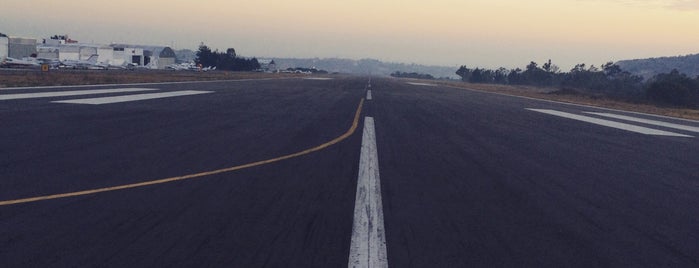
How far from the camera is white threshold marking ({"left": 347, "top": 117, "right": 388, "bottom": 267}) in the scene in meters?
4.31

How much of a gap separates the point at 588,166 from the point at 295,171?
18.1 feet

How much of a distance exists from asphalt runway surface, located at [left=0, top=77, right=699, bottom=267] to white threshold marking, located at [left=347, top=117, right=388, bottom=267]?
9 cm

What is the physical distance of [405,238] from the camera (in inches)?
194

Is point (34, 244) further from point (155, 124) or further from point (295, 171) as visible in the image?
point (155, 124)

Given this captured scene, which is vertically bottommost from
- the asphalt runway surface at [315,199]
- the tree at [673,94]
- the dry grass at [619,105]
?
the asphalt runway surface at [315,199]

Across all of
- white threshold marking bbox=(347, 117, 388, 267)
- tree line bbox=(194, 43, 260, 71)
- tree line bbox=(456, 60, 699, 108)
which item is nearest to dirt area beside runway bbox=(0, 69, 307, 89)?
white threshold marking bbox=(347, 117, 388, 267)

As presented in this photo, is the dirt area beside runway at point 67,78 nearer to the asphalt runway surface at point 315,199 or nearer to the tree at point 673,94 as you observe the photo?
the asphalt runway surface at point 315,199

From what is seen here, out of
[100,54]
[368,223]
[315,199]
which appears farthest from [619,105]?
[100,54]

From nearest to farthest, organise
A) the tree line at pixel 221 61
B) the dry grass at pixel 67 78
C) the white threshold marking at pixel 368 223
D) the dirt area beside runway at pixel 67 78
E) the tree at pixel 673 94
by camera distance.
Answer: the white threshold marking at pixel 368 223 < the dirt area beside runway at pixel 67 78 < the dry grass at pixel 67 78 < the tree at pixel 673 94 < the tree line at pixel 221 61

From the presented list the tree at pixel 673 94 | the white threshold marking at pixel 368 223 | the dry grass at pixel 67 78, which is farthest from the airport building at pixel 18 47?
the white threshold marking at pixel 368 223

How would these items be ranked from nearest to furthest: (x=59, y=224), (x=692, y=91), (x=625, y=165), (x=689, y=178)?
1. (x=59, y=224)
2. (x=689, y=178)
3. (x=625, y=165)
4. (x=692, y=91)

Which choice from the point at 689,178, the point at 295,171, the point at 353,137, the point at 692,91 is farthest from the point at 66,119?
the point at 692,91

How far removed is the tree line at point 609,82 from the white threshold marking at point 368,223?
57.4 meters

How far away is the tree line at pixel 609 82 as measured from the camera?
207 ft
